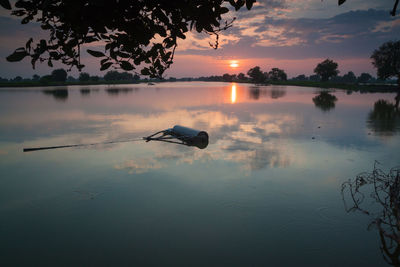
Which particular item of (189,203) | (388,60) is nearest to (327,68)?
(388,60)

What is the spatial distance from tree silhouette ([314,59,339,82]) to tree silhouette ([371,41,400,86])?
162 ft

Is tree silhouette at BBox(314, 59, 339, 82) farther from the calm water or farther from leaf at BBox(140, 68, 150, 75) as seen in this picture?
leaf at BBox(140, 68, 150, 75)

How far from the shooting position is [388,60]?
3265 inches

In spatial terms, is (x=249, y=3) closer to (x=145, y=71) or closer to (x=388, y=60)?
(x=145, y=71)

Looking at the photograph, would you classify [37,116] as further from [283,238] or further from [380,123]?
[380,123]

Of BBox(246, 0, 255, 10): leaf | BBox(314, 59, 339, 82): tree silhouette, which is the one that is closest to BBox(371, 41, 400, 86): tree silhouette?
BBox(314, 59, 339, 82): tree silhouette

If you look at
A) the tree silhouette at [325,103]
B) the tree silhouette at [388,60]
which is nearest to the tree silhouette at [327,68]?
the tree silhouette at [388,60]

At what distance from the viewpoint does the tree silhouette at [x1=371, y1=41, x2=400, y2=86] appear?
81.3m

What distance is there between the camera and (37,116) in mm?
29516

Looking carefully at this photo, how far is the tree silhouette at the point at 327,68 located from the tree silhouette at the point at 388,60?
49.4m

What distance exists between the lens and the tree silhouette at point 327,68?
134 meters

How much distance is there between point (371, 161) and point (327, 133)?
736 cm

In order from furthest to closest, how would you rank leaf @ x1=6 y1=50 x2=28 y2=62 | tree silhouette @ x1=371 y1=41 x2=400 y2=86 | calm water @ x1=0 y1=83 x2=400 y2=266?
tree silhouette @ x1=371 y1=41 x2=400 y2=86
calm water @ x1=0 y1=83 x2=400 y2=266
leaf @ x1=6 y1=50 x2=28 y2=62

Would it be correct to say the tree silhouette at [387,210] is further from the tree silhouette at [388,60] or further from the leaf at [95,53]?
the tree silhouette at [388,60]
